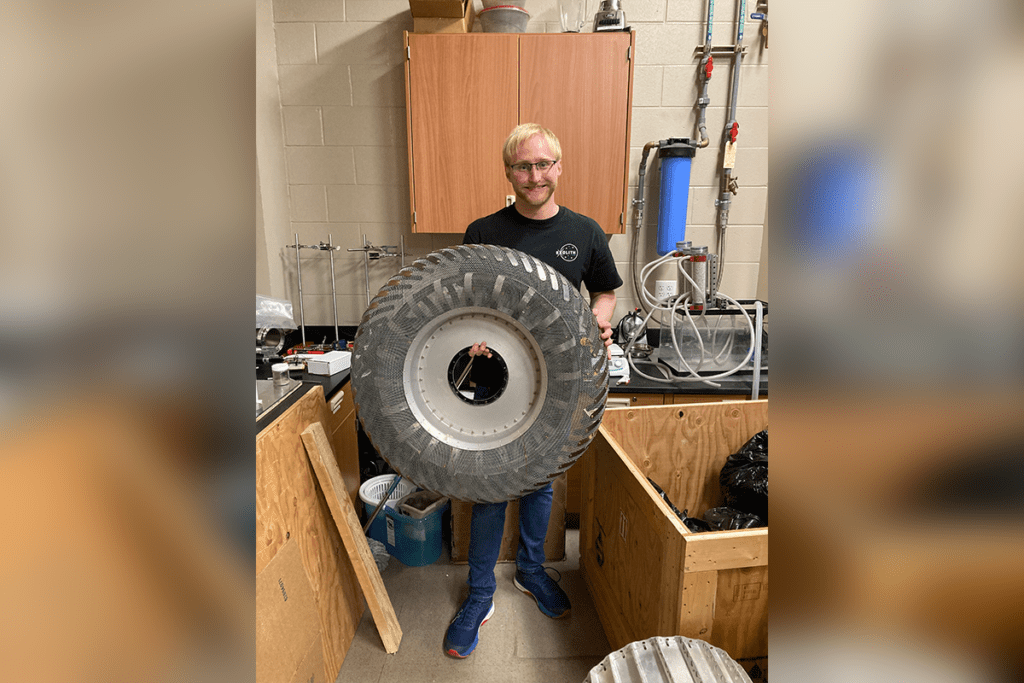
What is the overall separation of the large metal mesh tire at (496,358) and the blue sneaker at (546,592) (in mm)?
711

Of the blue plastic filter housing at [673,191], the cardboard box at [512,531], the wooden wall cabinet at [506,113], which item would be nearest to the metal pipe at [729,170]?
the blue plastic filter housing at [673,191]

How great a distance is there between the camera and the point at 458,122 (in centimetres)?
246

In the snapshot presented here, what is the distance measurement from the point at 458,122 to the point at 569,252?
3.47ft

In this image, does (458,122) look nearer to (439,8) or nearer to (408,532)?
(439,8)

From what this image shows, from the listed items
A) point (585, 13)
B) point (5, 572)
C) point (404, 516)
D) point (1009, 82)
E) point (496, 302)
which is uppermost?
point (585, 13)

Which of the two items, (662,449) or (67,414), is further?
(662,449)

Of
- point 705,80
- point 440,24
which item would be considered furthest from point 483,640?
point 705,80

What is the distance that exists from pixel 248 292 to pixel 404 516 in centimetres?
214

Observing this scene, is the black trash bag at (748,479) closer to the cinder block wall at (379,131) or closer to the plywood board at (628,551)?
→ the plywood board at (628,551)

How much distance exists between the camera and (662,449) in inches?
79.6

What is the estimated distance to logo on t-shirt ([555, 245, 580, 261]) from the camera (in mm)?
1812

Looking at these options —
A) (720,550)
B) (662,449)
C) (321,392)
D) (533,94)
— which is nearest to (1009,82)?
(720,550)

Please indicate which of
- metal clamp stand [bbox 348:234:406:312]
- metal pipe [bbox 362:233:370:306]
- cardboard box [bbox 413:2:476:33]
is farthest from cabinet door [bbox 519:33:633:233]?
metal pipe [bbox 362:233:370:306]

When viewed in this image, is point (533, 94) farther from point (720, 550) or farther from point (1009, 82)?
point (1009, 82)
